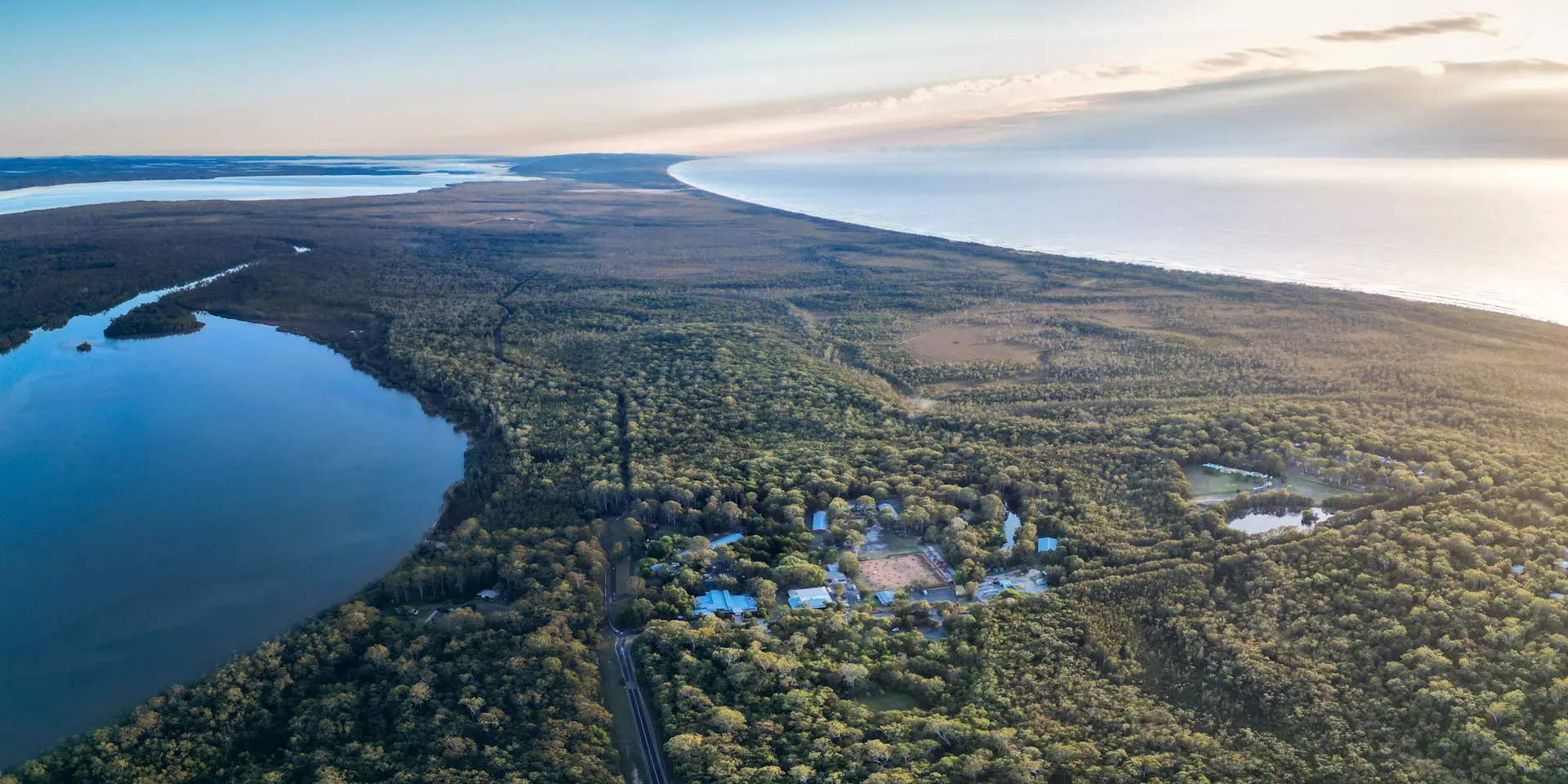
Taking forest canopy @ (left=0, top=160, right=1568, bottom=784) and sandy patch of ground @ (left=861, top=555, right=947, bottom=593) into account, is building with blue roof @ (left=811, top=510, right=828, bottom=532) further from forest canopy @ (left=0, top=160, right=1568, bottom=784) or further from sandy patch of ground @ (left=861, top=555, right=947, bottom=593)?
sandy patch of ground @ (left=861, top=555, right=947, bottom=593)

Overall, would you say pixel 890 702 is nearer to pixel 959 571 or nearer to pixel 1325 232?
pixel 959 571

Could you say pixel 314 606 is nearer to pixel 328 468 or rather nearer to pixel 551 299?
pixel 328 468

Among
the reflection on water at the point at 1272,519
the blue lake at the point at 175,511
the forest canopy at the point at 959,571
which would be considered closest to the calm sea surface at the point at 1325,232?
the forest canopy at the point at 959,571

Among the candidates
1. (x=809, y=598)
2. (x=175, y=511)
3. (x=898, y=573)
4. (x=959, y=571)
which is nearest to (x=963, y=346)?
(x=898, y=573)

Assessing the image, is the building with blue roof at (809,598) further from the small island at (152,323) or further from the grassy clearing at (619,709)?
the small island at (152,323)

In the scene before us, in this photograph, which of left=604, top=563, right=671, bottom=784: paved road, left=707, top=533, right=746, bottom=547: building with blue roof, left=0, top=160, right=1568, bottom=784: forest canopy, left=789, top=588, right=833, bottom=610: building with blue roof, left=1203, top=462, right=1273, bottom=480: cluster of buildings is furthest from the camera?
left=1203, top=462, right=1273, bottom=480: cluster of buildings

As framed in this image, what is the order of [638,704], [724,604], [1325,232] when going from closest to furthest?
[638,704] → [724,604] → [1325,232]

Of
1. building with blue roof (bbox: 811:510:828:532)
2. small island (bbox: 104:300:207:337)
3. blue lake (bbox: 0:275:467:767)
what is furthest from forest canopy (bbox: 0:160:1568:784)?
small island (bbox: 104:300:207:337)
